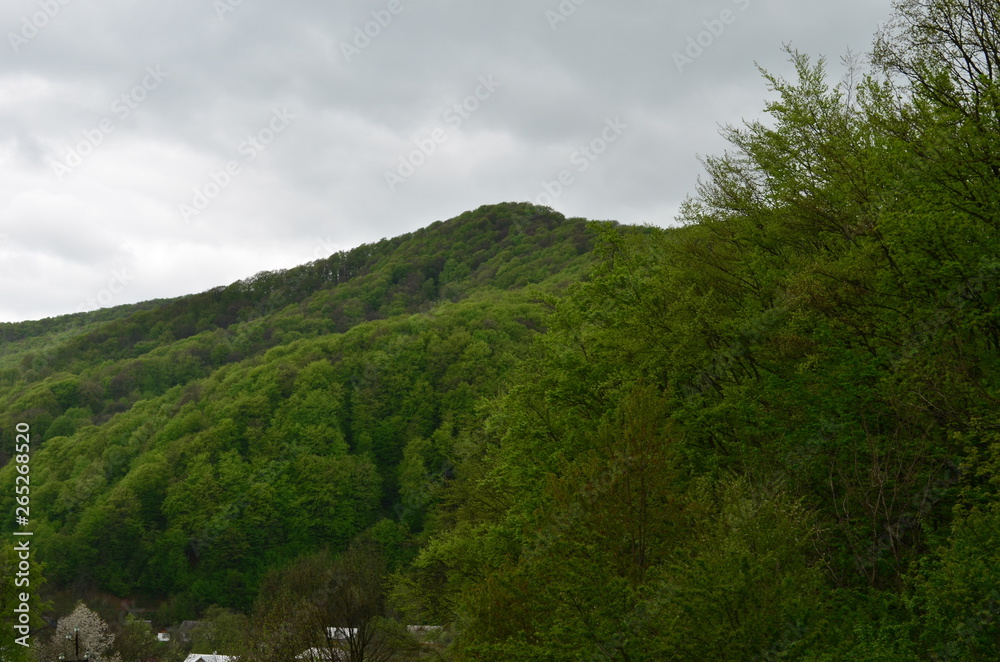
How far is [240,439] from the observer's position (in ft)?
257

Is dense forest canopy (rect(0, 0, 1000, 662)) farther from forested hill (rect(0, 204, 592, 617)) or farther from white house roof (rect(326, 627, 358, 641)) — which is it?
forested hill (rect(0, 204, 592, 617))

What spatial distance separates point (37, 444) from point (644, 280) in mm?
91525

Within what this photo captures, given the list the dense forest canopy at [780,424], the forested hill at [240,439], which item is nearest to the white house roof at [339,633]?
the dense forest canopy at [780,424]

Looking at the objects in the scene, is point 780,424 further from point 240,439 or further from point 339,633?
point 240,439

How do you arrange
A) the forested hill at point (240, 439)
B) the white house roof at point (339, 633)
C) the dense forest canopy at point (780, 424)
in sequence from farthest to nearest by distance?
the forested hill at point (240, 439) → the white house roof at point (339, 633) → the dense forest canopy at point (780, 424)

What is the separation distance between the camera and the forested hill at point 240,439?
69562 mm

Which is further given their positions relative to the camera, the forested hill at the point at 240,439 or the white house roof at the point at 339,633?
the forested hill at the point at 240,439

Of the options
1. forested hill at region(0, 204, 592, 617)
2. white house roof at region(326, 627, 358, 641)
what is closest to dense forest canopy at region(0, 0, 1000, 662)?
white house roof at region(326, 627, 358, 641)

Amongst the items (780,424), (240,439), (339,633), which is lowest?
(339,633)

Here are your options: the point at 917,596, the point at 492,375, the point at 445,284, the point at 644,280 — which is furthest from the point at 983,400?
the point at 445,284

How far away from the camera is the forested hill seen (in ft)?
228

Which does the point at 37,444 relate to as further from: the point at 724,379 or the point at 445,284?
the point at 724,379

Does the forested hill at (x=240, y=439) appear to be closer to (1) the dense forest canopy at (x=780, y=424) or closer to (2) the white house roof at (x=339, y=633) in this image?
(2) the white house roof at (x=339, y=633)

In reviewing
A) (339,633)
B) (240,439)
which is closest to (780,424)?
(339,633)
